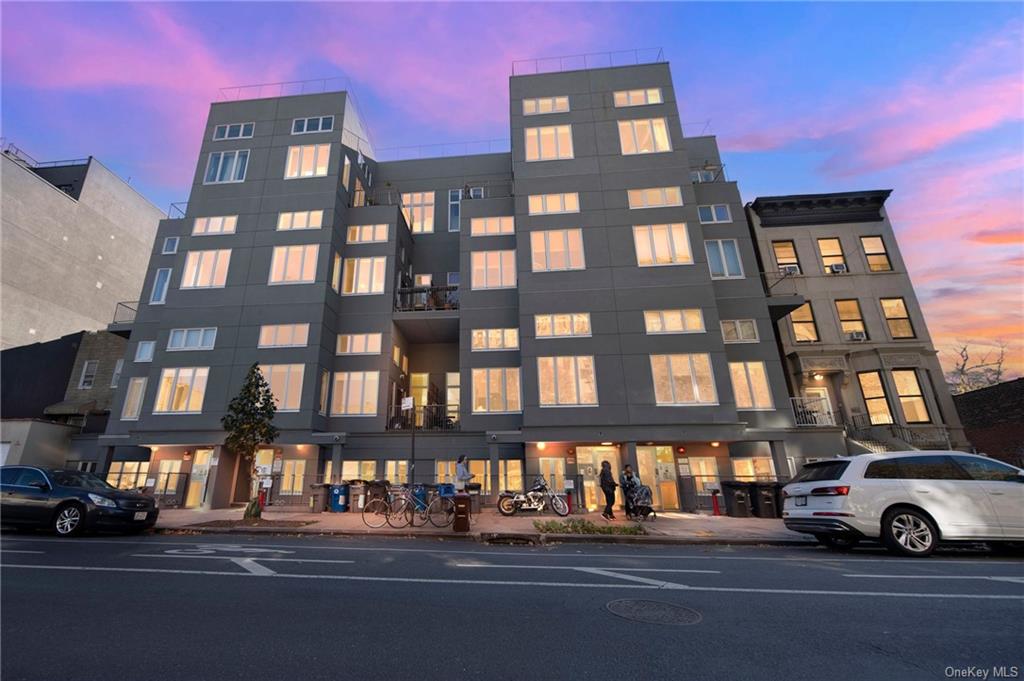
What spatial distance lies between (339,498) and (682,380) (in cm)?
1532

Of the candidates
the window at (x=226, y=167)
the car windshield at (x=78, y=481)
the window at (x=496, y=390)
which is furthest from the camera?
the window at (x=226, y=167)

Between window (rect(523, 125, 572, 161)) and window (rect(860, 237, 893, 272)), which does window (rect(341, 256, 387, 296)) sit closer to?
window (rect(523, 125, 572, 161))

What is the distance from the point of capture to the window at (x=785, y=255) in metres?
24.4

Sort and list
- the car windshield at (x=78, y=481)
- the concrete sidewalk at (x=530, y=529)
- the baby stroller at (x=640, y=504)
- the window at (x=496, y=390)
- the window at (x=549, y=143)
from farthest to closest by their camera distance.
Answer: the window at (x=549, y=143)
the window at (x=496, y=390)
the baby stroller at (x=640, y=504)
the car windshield at (x=78, y=481)
the concrete sidewalk at (x=530, y=529)

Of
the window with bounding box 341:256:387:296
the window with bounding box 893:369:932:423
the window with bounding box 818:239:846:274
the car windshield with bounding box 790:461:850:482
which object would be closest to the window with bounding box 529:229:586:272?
the window with bounding box 341:256:387:296

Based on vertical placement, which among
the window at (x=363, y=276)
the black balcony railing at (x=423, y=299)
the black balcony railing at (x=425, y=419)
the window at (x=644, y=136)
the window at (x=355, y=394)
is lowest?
the black balcony railing at (x=425, y=419)

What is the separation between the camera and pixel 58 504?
1074 cm

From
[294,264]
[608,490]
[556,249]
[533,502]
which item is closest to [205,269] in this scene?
[294,264]

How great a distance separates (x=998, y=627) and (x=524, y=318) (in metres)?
17.1

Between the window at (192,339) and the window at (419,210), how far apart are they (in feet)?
45.3

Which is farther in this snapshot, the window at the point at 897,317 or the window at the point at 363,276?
the window at the point at 363,276

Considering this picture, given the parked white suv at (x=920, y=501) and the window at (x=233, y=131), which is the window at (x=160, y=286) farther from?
the parked white suv at (x=920, y=501)

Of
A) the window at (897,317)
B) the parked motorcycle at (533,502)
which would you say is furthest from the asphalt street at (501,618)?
the window at (897,317)

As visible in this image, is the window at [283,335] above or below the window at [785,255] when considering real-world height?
below
